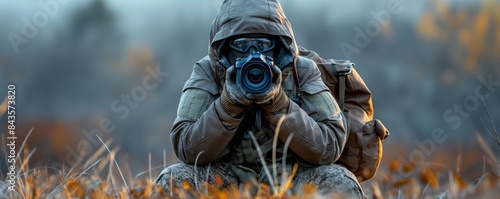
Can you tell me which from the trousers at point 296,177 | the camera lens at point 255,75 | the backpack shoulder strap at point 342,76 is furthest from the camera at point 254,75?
the backpack shoulder strap at point 342,76

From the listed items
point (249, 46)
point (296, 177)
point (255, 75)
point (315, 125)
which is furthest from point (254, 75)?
point (296, 177)

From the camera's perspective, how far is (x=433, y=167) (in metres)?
3.52

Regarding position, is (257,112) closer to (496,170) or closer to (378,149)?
(378,149)

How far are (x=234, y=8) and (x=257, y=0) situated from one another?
13cm

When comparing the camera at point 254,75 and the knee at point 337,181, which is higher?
the camera at point 254,75

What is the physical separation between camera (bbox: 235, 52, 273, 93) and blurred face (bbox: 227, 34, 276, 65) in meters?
0.26

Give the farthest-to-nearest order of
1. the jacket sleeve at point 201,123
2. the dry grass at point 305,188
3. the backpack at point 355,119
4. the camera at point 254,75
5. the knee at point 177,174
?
the backpack at point 355,119
the knee at point 177,174
the jacket sleeve at point 201,123
the camera at point 254,75
the dry grass at point 305,188

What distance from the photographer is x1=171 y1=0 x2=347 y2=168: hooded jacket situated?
418 centimetres

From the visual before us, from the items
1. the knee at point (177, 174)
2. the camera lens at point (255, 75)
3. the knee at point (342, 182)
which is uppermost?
the camera lens at point (255, 75)

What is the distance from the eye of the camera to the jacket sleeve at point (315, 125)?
4.18 m

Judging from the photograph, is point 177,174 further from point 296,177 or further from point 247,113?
point 296,177

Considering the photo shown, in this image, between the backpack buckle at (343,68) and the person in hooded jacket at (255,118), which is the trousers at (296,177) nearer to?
the person in hooded jacket at (255,118)

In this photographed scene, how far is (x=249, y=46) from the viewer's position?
431 centimetres

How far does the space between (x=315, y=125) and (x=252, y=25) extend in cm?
59
